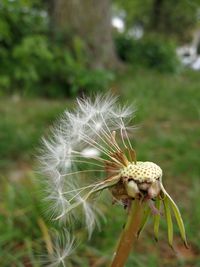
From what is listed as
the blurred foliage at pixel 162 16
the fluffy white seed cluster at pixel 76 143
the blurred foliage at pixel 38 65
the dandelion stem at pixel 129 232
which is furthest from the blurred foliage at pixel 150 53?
the dandelion stem at pixel 129 232

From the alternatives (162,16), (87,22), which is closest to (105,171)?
(87,22)

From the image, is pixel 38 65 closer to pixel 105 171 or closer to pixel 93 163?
pixel 93 163

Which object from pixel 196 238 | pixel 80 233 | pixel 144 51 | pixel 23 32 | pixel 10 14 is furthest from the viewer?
pixel 144 51

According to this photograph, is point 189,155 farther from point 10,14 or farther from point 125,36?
point 125,36

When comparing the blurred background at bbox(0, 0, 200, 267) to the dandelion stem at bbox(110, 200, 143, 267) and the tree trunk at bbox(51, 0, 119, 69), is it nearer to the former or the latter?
the tree trunk at bbox(51, 0, 119, 69)

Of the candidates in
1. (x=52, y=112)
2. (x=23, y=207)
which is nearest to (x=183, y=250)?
(x=23, y=207)

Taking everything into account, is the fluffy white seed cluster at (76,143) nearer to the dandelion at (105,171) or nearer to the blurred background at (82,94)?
the dandelion at (105,171)

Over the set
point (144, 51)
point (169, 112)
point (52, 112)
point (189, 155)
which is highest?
Result: point (144, 51)
